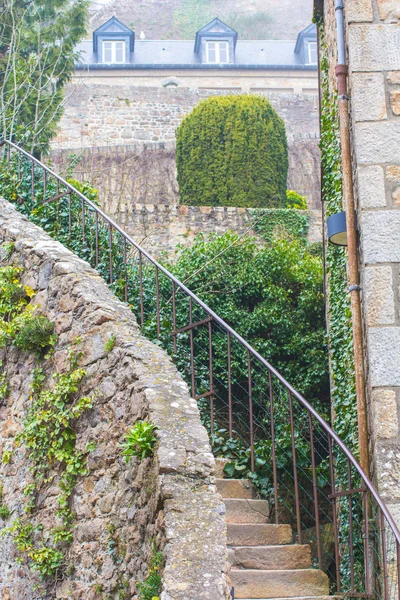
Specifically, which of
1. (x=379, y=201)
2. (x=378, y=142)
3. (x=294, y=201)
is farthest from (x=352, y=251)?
(x=294, y=201)

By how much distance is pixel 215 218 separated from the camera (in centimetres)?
1230

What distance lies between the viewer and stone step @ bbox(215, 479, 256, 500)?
590 centimetres

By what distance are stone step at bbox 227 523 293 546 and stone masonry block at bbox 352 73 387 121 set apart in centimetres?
259

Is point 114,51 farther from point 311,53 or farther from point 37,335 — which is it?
point 37,335

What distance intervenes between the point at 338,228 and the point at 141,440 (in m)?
1.69

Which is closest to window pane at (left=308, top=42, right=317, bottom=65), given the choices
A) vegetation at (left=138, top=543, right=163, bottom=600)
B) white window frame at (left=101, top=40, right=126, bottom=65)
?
white window frame at (left=101, top=40, right=126, bottom=65)

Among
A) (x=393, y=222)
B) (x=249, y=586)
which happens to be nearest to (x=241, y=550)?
(x=249, y=586)

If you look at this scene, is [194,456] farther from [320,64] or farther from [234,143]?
[234,143]

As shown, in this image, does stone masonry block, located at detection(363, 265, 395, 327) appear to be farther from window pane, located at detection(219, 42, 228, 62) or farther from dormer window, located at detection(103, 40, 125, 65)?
window pane, located at detection(219, 42, 228, 62)

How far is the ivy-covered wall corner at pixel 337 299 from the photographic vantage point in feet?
19.3

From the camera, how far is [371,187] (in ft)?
16.0

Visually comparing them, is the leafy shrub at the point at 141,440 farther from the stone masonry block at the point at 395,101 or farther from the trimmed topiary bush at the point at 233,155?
the trimmed topiary bush at the point at 233,155

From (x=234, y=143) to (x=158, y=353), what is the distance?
31.1ft

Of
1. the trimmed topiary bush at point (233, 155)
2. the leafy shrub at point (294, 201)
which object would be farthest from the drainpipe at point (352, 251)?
the leafy shrub at point (294, 201)
